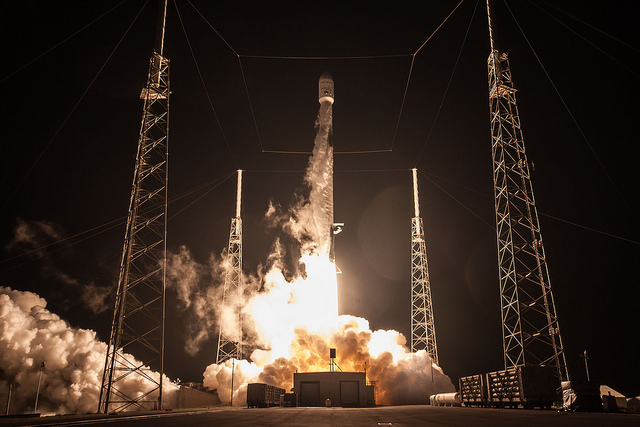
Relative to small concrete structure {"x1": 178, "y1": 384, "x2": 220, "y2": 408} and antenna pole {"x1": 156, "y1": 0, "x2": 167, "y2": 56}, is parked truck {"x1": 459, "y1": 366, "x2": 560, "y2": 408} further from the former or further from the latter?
antenna pole {"x1": 156, "y1": 0, "x2": 167, "y2": 56}

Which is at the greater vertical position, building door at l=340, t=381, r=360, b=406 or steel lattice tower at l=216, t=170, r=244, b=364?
steel lattice tower at l=216, t=170, r=244, b=364

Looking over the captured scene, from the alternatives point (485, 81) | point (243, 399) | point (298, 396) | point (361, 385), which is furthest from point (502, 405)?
point (485, 81)

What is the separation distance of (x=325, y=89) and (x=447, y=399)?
35078mm

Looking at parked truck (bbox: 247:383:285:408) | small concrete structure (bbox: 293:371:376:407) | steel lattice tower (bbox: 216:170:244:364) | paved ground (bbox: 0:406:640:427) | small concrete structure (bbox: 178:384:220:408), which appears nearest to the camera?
paved ground (bbox: 0:406:640:427)

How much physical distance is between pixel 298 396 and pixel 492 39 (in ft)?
123

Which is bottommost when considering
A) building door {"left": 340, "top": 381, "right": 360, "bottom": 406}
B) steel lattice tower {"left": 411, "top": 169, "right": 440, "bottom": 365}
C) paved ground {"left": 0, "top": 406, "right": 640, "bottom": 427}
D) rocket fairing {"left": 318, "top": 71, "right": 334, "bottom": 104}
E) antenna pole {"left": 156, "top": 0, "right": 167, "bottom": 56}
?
paved ground {"left": 0, "top": 406, "right": 640, "bottom": 427}

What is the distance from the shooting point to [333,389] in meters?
51.3

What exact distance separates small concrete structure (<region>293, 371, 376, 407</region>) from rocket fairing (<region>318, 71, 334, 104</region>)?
1188 inches

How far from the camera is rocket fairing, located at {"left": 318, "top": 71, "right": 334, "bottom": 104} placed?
58062 millimetres

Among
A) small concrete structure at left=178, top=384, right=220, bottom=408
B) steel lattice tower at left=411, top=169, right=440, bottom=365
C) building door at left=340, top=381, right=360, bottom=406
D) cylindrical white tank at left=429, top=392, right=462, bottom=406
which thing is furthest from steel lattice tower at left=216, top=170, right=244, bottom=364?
cylindrical white tank at left=429, top=392, right=462, bottom=406

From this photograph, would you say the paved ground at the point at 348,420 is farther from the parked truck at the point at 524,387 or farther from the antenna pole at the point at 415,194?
the antenna pole at the point at 415,194

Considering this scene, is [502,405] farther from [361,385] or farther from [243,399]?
[243,399]

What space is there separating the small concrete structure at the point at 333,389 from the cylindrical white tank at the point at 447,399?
678 centimetres

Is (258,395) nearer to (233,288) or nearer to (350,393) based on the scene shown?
(350,393)
